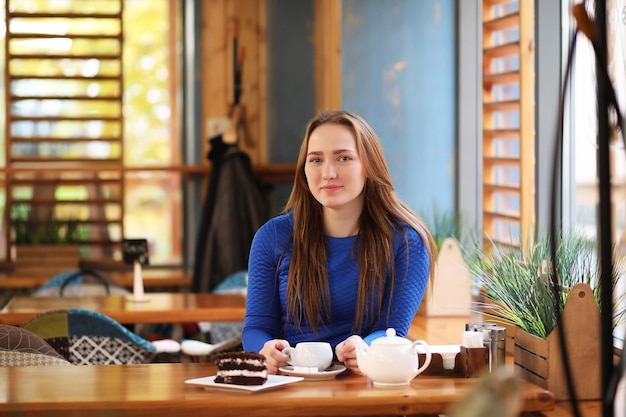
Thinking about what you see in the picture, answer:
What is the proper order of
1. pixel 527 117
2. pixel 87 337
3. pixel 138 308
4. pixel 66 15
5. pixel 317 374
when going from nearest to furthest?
1. pixel 317 374
2. pixel 87 337
3. pixel 527 117
4. pixel 138 308
5. pixel 66 15

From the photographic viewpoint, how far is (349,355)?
269cm

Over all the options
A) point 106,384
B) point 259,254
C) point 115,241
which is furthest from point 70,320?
point 115,241

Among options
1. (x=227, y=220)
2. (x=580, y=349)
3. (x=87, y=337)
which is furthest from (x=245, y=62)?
(x=580, y=349)

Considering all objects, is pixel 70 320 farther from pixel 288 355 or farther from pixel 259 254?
pixel 288 355

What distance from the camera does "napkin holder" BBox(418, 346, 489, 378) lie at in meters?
2.60

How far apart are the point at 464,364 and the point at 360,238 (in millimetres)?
620

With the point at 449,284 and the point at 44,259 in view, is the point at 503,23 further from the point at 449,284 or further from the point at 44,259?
the point at 44,259

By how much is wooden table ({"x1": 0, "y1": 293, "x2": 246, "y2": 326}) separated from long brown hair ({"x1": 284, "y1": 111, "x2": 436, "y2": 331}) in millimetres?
1478

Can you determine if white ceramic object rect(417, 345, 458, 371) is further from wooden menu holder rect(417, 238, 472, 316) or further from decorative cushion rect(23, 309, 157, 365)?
wooden menu holder rect(417, 238, 472, 316)

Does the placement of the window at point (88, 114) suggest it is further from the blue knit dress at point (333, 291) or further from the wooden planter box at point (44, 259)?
the blue knit dress at point (333, 291)

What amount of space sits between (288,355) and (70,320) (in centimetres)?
133

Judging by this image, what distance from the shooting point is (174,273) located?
6539 mm

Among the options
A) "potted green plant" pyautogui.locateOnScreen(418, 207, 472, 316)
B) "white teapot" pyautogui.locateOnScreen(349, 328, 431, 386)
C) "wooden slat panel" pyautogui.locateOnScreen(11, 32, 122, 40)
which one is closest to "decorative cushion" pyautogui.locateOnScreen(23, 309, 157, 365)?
"potted green plant" pyautogui.locateOnScreen(418, 207, 472, 316)

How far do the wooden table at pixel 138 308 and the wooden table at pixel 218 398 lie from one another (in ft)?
6.10
